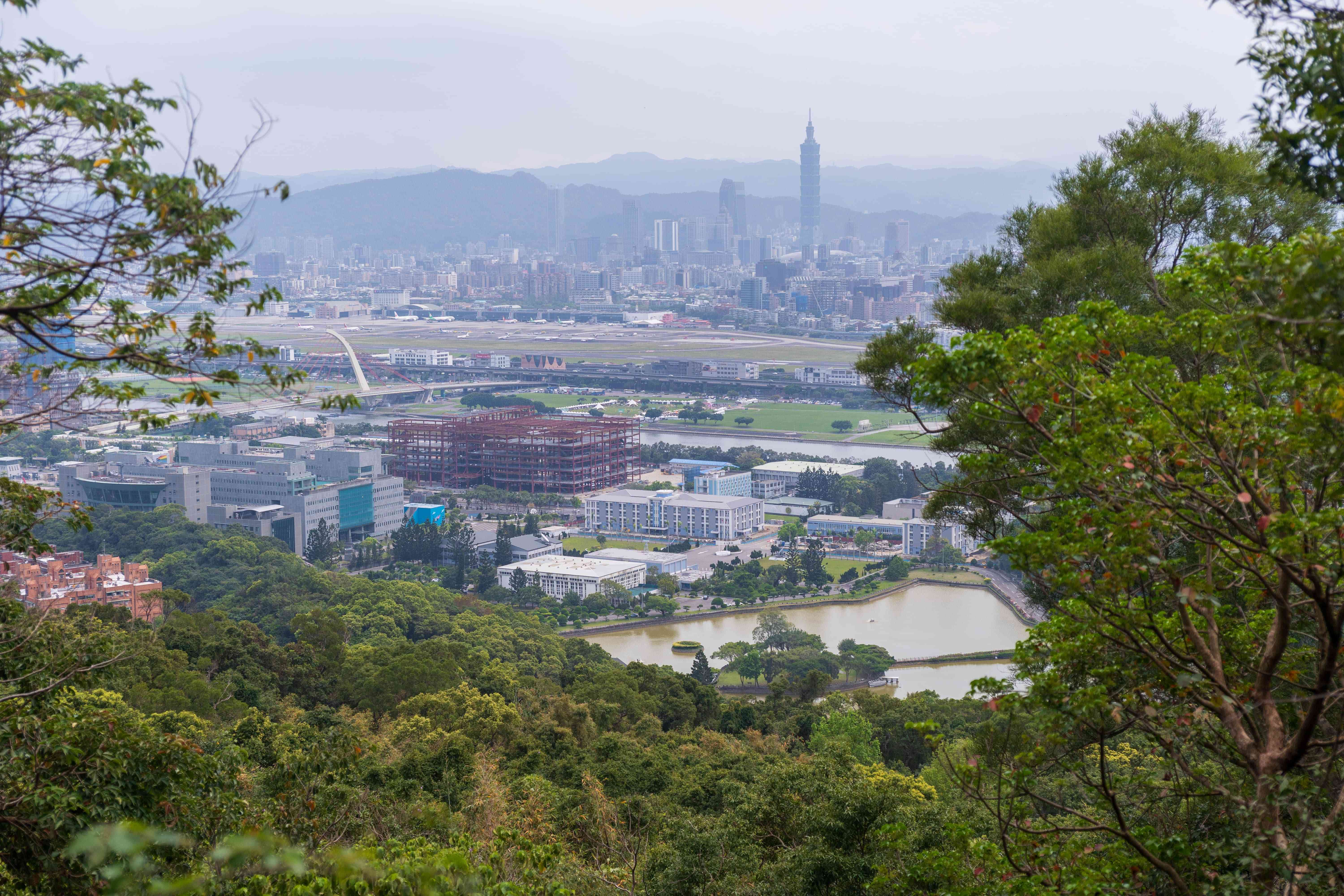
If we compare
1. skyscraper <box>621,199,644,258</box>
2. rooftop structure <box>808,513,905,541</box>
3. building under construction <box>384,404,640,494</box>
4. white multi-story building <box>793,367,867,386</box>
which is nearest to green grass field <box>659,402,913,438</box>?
white multi-story building <box>793,367,867,386</box>

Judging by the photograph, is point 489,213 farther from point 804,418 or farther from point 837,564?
point 837,564

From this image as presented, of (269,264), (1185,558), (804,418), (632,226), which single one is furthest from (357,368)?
(632,226)

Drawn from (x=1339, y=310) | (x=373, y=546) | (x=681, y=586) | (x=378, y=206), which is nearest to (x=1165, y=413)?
(x=1339, y=310)

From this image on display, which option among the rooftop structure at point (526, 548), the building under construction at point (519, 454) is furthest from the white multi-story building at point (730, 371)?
the rooftop structure at point (526, 548)

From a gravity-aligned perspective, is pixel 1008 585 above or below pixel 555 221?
below

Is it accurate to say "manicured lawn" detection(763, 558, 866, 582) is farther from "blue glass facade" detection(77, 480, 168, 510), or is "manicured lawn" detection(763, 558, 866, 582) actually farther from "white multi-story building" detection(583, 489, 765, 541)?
"blue glass facade" detection(77, 480, 168, 510)

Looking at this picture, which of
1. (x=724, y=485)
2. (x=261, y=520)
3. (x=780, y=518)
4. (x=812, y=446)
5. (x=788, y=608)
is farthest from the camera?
(x=812, y=446)
